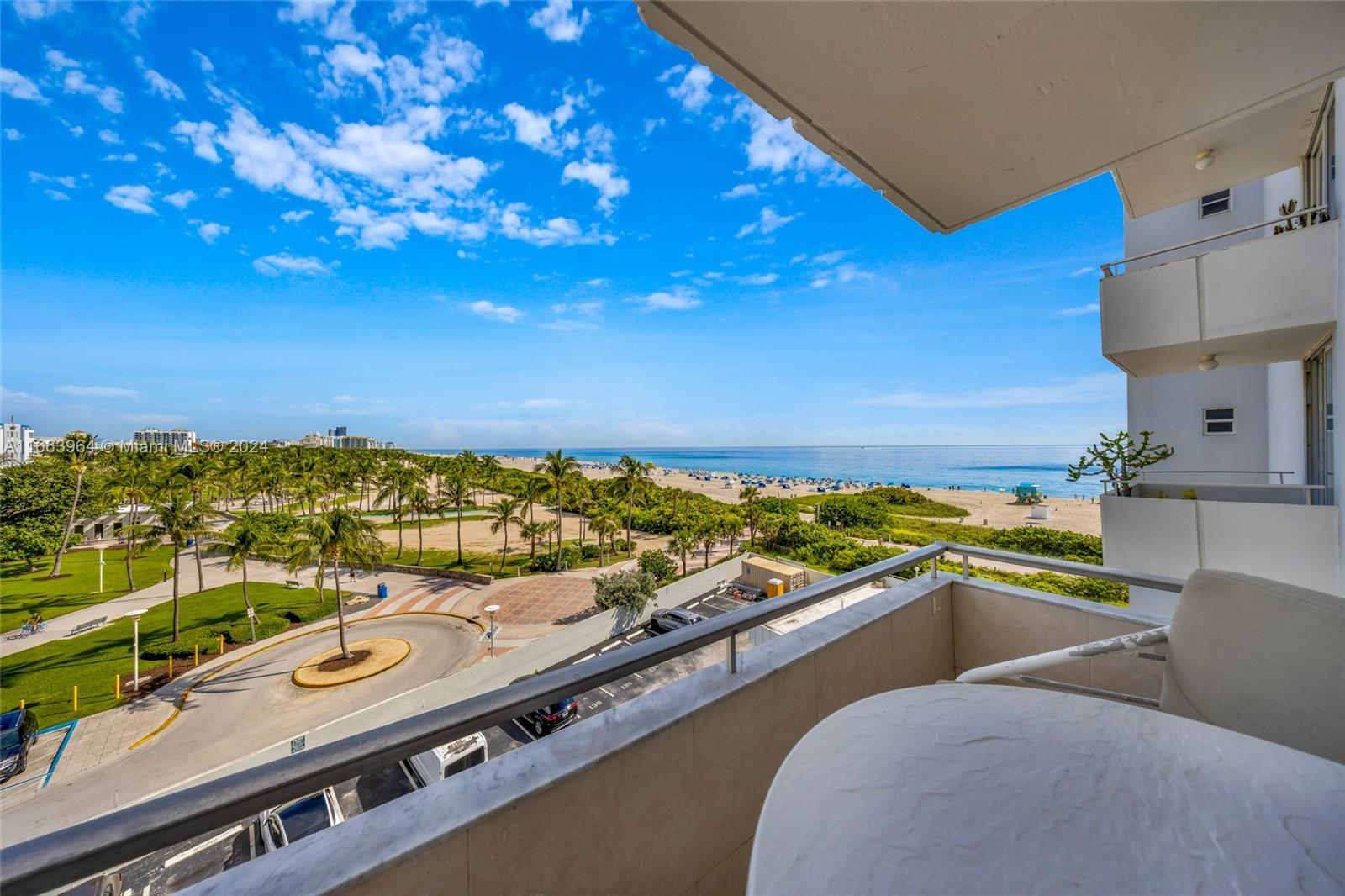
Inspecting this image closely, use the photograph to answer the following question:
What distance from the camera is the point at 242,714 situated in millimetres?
12859

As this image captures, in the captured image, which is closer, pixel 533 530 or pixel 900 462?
Answer: pixel 533 530

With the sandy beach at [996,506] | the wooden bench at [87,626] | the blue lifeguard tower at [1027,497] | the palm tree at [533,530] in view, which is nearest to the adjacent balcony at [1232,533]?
the sandy beach at [996,506]

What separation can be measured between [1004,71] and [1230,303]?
4229mm

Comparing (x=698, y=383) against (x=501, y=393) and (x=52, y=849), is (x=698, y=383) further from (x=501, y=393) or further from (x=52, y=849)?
(x=52, y=849)

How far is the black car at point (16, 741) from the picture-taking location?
959cm

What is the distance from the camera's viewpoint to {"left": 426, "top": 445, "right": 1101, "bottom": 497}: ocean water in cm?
5409

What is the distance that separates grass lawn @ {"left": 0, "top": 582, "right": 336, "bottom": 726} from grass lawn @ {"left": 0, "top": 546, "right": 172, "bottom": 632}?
3.63m

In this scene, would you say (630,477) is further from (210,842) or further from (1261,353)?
(210,842)

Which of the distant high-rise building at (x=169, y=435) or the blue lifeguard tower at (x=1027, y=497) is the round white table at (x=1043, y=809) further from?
the distant high-rise building at (x=169, y=435)

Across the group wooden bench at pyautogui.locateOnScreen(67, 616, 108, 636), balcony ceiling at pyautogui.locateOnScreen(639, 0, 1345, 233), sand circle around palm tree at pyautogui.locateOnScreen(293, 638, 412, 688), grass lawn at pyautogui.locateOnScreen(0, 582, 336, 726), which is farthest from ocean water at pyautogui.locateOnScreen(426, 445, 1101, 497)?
wooden bench at pyautogui.locateOnScreen(67, 616, 108, 636)

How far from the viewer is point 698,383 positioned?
59312 millimetres

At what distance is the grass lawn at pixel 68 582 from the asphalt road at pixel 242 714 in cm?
1251

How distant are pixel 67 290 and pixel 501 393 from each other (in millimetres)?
49754

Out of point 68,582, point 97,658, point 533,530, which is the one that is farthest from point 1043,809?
point 68,582
